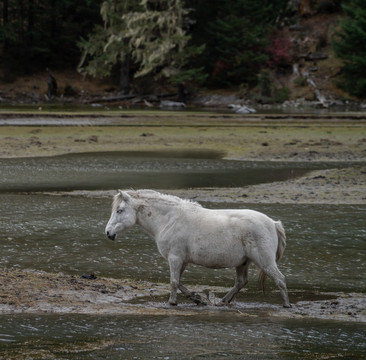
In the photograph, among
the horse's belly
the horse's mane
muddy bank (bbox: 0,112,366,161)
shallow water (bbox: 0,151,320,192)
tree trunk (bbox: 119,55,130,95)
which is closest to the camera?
the horse's belly

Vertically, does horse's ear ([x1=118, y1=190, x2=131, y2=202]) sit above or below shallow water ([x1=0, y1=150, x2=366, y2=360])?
above

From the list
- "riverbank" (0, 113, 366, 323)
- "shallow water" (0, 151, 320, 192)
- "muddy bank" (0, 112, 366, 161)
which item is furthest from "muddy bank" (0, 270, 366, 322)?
"muddy bank" (0, 112, 366, 161)

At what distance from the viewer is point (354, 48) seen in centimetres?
5272

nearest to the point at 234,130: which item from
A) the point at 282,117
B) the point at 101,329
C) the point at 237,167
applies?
the point at 282,117

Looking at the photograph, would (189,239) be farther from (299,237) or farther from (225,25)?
(225,25)

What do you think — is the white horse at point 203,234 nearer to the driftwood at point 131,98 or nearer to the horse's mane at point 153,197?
the horse's mane at point 153,197

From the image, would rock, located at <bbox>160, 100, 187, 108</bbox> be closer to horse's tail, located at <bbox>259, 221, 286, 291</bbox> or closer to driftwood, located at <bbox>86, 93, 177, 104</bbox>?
driftwood, located at <bbox>86, 93, 177, 104</bbox>

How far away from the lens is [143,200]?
9766 mm

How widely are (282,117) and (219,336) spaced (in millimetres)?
31284

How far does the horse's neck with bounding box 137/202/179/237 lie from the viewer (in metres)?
9.63

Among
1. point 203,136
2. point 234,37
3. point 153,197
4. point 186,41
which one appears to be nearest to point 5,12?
point 186,41

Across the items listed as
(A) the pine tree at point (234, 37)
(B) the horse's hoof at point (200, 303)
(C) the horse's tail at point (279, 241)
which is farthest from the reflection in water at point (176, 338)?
(A) the pine tree at point (234, 37)

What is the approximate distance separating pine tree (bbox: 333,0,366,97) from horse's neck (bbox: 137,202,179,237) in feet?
141

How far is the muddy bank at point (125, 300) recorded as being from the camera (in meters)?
8.70
